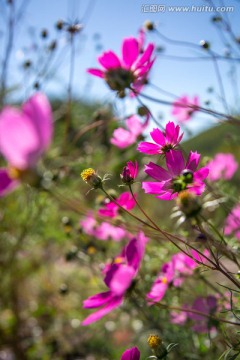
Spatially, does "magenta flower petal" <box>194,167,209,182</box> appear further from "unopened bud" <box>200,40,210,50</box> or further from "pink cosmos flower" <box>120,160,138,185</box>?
"unopened bud" <box>200,40,210,50</box>

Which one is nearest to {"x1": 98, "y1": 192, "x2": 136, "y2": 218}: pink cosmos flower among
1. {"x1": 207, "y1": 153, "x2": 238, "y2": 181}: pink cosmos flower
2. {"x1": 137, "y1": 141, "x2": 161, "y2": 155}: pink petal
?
{"x1": 137, "y1": 141, "x2": 161, "y2": 155}: pink petal

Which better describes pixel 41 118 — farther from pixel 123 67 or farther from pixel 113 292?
pixel 123 67

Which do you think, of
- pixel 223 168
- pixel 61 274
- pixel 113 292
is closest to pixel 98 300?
pixel 113 292

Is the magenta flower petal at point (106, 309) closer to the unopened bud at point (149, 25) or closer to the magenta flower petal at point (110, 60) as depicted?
the magenta flower petal at point (110, 60)

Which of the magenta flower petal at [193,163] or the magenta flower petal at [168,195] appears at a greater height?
the magenta flower petal at [193,163]

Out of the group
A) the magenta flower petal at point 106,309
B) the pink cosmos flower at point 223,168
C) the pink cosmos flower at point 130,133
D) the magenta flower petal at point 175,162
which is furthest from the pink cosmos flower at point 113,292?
A: the pink cosmos flower at point 223,168

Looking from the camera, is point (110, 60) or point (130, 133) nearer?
point (110, 60)
